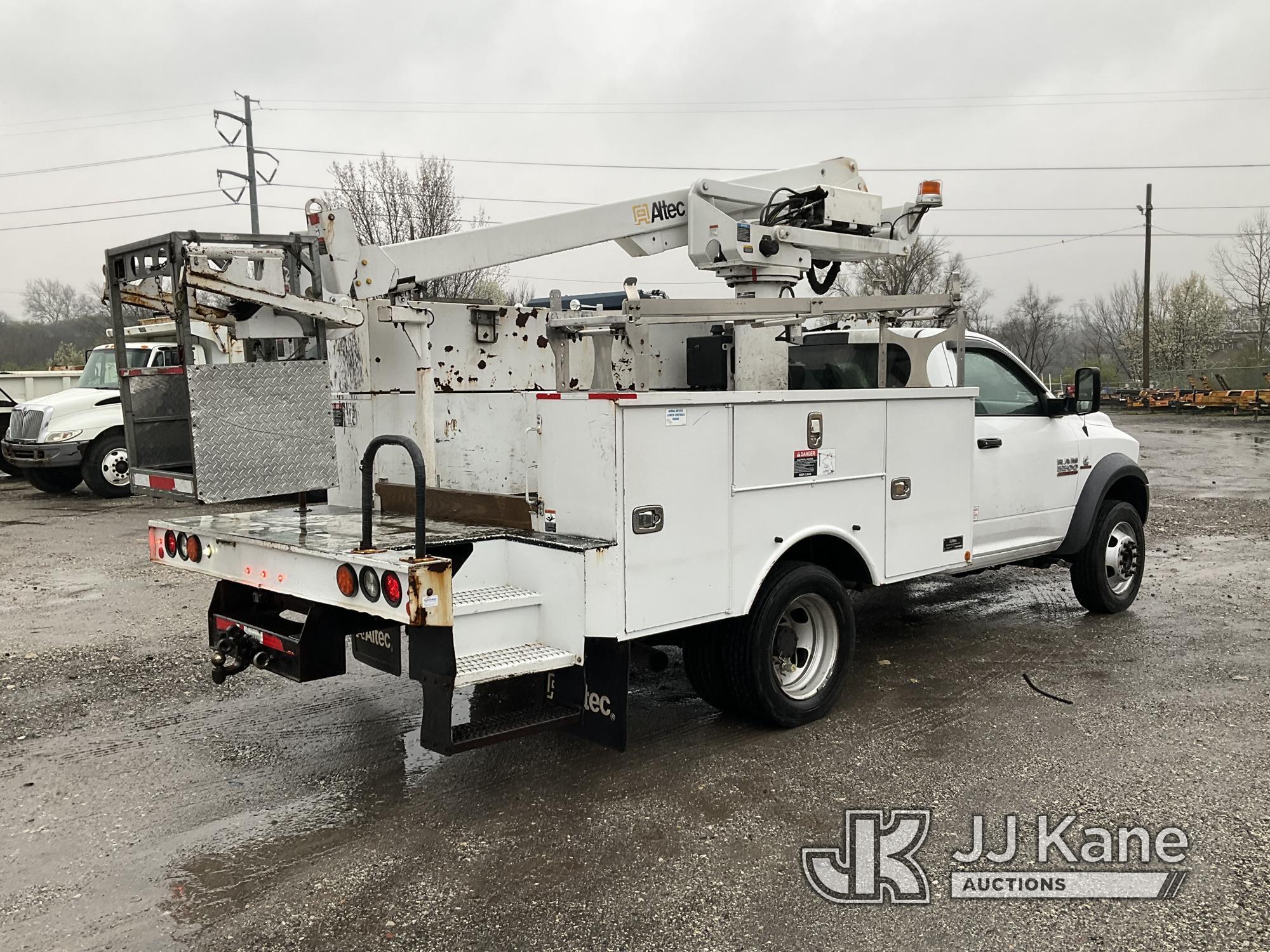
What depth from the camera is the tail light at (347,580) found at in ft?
12.5

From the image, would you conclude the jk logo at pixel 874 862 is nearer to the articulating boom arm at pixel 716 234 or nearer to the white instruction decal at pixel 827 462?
the white instruction decal at pixel 827 462

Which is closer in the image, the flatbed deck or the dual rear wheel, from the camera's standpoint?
the flatbed deck

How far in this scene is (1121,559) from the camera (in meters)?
7.49

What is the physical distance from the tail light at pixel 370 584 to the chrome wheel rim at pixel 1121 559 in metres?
5.69

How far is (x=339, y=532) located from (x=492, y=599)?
1.00m

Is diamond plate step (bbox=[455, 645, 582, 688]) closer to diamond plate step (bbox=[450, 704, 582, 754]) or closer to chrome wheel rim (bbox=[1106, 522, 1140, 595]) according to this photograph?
diamond plate step (bbox=[450, 704, 582, 754])

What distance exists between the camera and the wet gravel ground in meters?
3.35

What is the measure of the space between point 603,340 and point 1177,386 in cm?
4519

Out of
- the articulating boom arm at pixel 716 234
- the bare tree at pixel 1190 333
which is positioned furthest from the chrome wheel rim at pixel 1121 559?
the bare tree at pixel 1190 333

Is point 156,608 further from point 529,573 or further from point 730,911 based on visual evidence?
point 730,911

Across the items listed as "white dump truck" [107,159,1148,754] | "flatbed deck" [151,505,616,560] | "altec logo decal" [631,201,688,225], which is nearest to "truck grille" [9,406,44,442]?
"white dump truck" [107,159,1148,754]

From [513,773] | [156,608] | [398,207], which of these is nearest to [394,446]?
[513,773]

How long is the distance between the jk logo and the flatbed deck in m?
1.45

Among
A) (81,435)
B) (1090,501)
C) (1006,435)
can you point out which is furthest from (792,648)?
(81,435)
